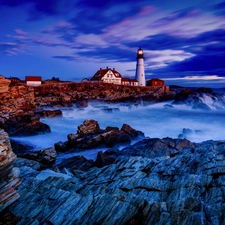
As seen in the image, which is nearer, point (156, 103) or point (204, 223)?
point (204, 223)

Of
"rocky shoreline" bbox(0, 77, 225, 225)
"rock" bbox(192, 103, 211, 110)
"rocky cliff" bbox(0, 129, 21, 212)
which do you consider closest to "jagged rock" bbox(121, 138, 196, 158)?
"rocky shoreline" bbox(0, 77, 225, 225)

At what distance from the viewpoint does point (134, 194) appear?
6.27m

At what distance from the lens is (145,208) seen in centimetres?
548

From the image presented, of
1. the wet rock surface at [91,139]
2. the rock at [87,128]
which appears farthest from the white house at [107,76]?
the wet rock surface at [91,139]

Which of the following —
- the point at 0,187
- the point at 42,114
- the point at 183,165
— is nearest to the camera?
the point at 0,187

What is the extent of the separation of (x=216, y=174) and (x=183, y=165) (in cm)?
148

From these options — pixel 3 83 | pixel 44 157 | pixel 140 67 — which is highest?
pixel 140 67

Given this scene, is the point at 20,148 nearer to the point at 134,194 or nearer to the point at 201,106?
the point at 134,194

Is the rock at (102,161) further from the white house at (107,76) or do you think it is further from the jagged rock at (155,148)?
the white house at (107,76)

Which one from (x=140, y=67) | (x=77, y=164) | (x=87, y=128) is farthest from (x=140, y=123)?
(x=140, y=67)

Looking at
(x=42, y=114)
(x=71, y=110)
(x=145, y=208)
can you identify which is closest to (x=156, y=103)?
(x=71, y=110)

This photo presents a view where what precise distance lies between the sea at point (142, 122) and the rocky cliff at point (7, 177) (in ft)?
21.7

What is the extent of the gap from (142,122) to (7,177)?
25677 millimetres

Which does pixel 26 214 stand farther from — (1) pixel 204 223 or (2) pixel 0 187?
(1) pixel 204 223
